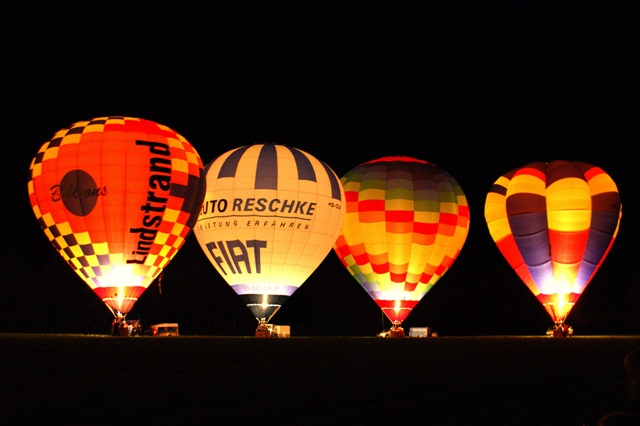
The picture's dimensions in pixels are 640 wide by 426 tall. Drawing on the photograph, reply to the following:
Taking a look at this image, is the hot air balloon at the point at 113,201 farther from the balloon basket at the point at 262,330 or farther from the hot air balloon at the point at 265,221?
the balloon basket at the point at 262,330

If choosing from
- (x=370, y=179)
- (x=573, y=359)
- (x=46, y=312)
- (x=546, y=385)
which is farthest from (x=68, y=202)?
(x=46, y=312)

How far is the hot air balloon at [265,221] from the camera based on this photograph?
23578mm

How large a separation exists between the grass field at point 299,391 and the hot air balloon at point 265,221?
12733mm

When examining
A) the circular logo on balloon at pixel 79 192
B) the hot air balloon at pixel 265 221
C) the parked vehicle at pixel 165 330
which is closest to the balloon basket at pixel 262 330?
the hot air balloon at pixel 265 221

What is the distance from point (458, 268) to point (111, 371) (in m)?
43.1

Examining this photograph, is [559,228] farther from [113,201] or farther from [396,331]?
[113,201]

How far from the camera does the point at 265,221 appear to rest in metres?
23.5

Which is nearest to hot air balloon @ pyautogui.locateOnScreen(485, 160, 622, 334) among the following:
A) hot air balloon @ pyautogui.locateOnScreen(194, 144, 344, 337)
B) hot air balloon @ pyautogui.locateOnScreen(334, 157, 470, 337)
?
hot air balloon @ pyautogui.locateOnScreen(334, 157, 470, 337)

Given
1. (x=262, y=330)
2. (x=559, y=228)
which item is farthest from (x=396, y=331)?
(x=559, y=228)

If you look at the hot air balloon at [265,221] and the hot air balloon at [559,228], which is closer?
the hot air balloon at [265,221]

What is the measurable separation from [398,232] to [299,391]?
20.4 metres

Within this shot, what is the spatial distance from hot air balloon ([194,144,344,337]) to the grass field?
12.7 m

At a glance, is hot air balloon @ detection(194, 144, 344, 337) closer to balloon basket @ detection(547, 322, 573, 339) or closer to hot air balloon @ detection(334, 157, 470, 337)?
hot air balloon @ detection(334, 157, 470, 337)

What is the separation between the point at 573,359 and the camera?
1177 cm
